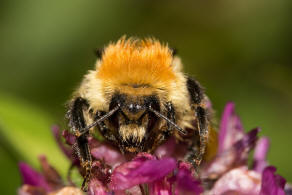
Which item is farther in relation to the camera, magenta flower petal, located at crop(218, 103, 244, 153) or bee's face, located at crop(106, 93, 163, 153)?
magenta flower petal, located at crop(218, 103, 244, 153)

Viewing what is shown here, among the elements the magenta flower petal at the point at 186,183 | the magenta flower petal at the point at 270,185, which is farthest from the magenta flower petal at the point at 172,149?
the magenta flower petal at the point at 270,185

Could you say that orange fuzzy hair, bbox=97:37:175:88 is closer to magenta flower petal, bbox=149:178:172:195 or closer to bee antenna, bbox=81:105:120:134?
bee antenna, bbox=81:105:120:134

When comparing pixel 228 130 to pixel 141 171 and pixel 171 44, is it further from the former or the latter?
pixel 171 44

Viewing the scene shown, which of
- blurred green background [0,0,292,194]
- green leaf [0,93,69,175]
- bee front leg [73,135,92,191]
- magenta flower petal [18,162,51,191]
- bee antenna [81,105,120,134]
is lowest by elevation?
bee front leg [73,135,92,191]

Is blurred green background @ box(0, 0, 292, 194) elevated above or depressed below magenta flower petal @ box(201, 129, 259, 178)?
above

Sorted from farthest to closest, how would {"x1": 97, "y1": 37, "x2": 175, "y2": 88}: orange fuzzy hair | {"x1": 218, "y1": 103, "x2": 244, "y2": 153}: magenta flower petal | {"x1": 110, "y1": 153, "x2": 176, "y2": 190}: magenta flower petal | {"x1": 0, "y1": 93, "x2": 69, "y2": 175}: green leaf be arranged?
{"x1": 0, "y1": 93, "x2": 69, "y2": 175}: green leaf, {"x1": 218, "y1": 103, "x2": 244, "y2": 153}: magenta flower petal, {"x1": 97, "y1": 37, "x2": 175, "y2": 88}: orange fuzzy hair, {"x1": 110, "y1": 153, "x2": 176, "y2": 190}: magenta flower petal

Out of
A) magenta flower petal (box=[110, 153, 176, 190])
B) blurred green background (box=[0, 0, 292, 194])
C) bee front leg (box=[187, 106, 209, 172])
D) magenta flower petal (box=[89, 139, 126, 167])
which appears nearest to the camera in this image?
magenta flower petal (box=[110, 153, 176, 190])

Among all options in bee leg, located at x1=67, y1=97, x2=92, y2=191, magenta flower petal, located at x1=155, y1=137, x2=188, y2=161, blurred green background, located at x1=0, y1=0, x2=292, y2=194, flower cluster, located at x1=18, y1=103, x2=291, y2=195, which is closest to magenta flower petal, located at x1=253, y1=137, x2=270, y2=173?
flower cluster, located at x1=18, y1=103, x2=291, y2=195

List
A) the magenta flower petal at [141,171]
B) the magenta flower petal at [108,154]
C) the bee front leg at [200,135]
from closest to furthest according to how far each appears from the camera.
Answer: the magenta flower petal at [141,171] < the bee front leg at [200,135] < the magenta flower petal at [108,154]

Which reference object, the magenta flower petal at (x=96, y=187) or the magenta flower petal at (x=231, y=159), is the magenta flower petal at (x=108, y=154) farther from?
the magenta flower petal at (x=231, y=159)
